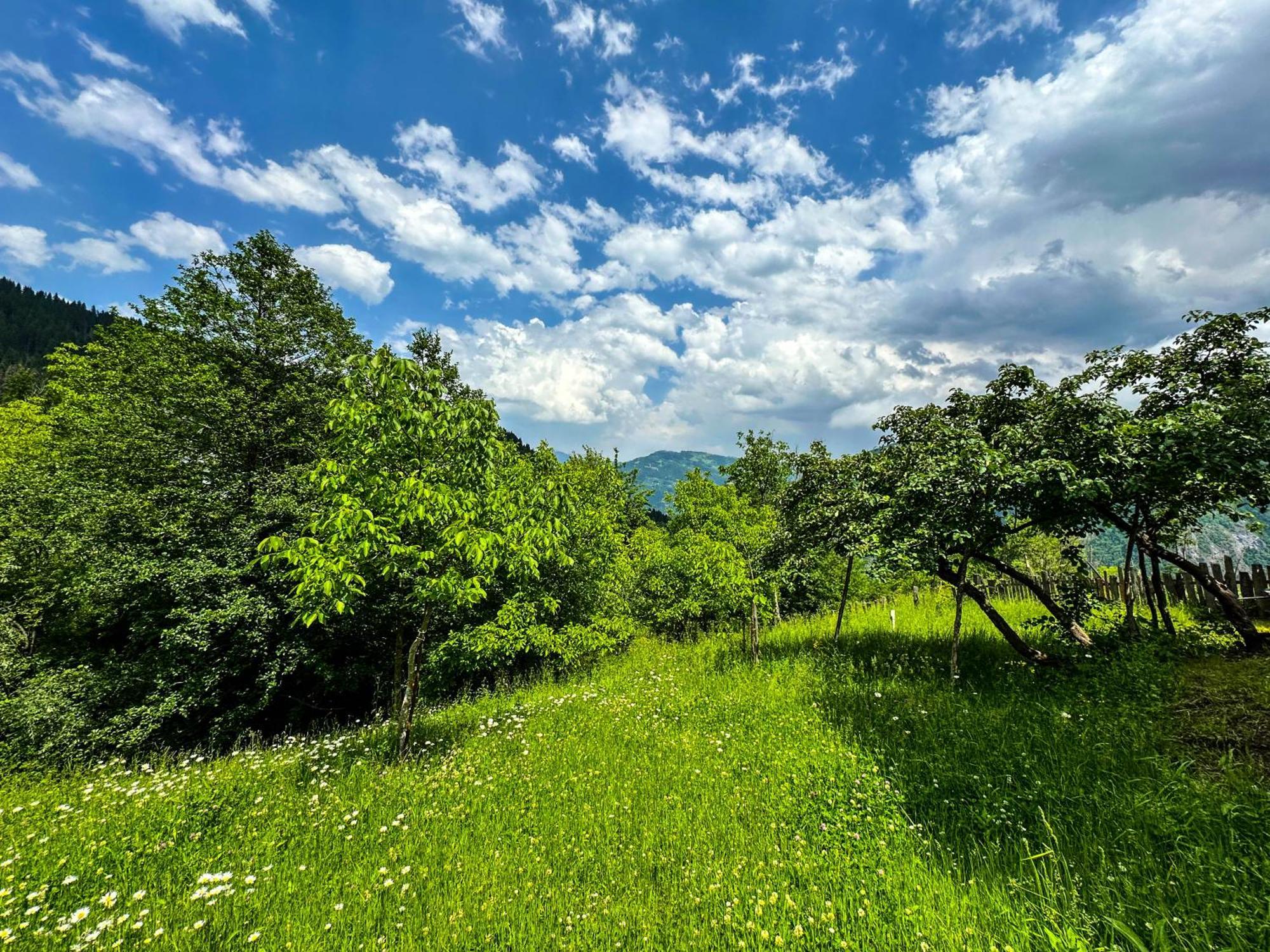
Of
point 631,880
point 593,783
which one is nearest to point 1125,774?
point 631,880

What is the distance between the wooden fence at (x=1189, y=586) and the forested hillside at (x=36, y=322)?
171 m

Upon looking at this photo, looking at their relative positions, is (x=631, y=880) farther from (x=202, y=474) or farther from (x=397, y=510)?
(x=202, y=474)

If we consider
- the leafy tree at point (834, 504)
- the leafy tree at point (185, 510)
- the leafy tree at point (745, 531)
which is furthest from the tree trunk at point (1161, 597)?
the leafy tree at point (185, 510)

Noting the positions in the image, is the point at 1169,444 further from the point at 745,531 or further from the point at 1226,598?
the point at 745,531

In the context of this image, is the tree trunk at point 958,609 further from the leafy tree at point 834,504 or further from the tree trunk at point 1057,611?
the leafy tree at point 834,504

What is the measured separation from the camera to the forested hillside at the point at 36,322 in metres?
119

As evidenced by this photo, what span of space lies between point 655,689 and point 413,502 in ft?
20.8

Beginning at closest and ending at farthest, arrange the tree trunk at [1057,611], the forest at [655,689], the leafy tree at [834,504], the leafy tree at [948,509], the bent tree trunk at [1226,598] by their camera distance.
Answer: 1. the forest at [655,689]
2. the bent tree trunk at [1226,598]
3. the leafy tree at [948,509]
4. the tree trunk at [1057,611]
5. the leafy tree at [834,504]

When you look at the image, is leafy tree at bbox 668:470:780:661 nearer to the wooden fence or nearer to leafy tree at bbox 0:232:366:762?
the wooden fence

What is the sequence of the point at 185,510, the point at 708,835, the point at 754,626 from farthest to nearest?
the point at 185,510, the point at 754,626, the point at 708,835

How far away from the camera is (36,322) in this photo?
442 ft

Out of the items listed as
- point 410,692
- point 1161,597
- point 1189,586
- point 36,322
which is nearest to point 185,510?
point 410,692

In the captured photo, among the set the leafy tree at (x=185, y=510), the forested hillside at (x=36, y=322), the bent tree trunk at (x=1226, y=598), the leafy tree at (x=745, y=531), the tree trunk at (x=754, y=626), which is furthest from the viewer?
the forested hillside at (x=36, y=322)

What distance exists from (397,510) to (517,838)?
4.11 metres
